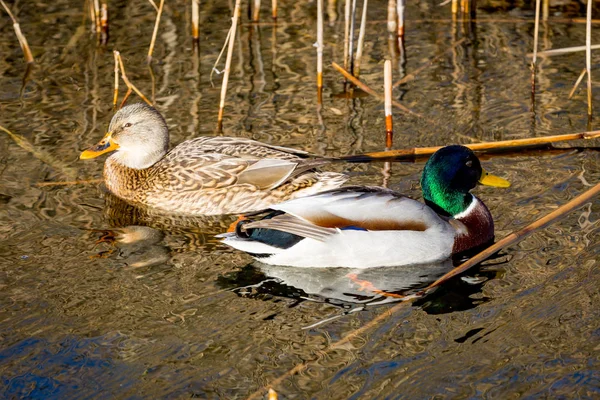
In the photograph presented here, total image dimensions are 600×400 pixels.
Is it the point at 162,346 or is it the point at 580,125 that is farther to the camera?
the point at 580,125

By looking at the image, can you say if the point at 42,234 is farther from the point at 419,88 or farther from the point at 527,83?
the point at 527,83

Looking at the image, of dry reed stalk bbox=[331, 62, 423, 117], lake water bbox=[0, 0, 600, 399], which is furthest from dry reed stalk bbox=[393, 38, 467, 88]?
dry reed stalk bbox=[331, 62, 423, 117]

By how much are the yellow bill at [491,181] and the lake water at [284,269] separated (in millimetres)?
226

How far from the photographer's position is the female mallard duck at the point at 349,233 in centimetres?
673

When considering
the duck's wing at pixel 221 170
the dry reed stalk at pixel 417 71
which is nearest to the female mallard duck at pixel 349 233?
the duck's wing at pixel 221 170

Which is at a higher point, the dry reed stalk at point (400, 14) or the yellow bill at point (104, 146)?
the dry reed stalk at point (400, 14)

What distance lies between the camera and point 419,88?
10336mm

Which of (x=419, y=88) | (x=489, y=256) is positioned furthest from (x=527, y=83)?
(x=489, y=256)

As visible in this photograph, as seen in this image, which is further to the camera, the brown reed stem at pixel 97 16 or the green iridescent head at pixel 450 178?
the brown reed stem at pixel 97 16

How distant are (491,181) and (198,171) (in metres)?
2.48

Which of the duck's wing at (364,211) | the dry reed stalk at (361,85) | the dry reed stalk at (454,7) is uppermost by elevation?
the dry reed stalk at (454,7)

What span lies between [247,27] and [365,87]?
10.0 feet

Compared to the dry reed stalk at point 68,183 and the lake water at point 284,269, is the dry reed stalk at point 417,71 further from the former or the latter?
the dry reed stalk at point 68,183

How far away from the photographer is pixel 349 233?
22.2ft
